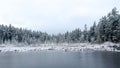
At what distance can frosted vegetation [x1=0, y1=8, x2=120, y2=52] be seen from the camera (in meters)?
73.2

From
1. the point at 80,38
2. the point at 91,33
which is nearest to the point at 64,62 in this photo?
the point at 91,33

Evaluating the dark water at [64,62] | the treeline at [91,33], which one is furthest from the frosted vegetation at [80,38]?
the dark water at [64,62]

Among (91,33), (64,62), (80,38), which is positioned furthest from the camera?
(80,38)

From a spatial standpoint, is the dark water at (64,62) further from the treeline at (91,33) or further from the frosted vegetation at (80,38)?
the treeline at (91,33)

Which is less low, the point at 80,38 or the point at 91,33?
the point at 91,33

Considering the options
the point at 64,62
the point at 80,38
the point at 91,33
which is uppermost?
the point at 91,33

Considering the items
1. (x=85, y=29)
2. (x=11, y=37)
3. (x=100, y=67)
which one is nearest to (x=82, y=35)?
(x=85, y=29)

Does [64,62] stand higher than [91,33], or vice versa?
[91,33]

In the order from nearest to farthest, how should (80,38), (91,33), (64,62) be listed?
(64,62), (91,33), (80,38)

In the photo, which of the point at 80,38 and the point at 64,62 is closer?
the point at 64,62

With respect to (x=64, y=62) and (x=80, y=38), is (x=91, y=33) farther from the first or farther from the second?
(x=64, y=62)

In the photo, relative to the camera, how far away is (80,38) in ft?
362

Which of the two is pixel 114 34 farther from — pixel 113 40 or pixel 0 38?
pixel 0 38

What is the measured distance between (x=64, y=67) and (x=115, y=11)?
59.8 meters
